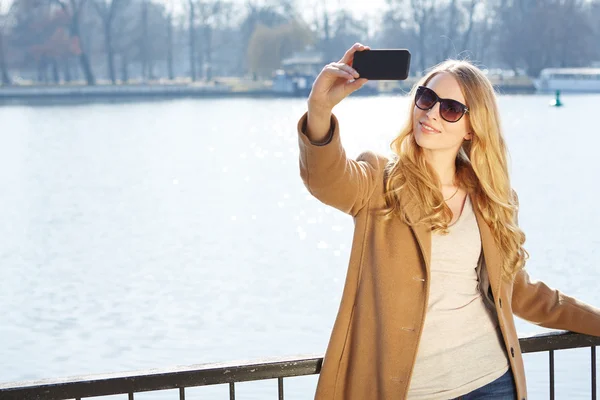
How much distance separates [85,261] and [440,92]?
15.0 metres

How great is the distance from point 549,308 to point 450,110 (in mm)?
604

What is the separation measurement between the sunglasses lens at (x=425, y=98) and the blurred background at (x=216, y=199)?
92 mm

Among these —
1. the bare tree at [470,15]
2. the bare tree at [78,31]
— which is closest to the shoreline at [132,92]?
the bare tree at [78,31]

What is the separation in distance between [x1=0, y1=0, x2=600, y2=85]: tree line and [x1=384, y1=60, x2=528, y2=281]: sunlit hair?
63229 mm

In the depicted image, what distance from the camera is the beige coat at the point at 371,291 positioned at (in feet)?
6.68

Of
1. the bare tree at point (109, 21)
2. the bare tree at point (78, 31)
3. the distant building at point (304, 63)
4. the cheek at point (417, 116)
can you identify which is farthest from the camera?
the bare tree at point (109, 21)

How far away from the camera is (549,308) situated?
2.44 meters

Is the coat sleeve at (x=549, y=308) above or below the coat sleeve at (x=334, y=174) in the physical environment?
below

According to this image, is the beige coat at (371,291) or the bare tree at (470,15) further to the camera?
the bare tree at (470,15)

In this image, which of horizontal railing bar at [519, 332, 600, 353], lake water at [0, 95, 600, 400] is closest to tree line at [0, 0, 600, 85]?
lake water at [0, 95, 600, 400]

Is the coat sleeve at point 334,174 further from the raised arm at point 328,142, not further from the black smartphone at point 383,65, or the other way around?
the black smartphone at point 383,65

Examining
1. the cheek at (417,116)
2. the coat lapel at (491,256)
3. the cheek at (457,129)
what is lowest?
the coat lapel at (491,256)

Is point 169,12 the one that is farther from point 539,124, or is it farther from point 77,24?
point 539,124

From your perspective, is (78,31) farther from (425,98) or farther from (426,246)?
(426,246)
